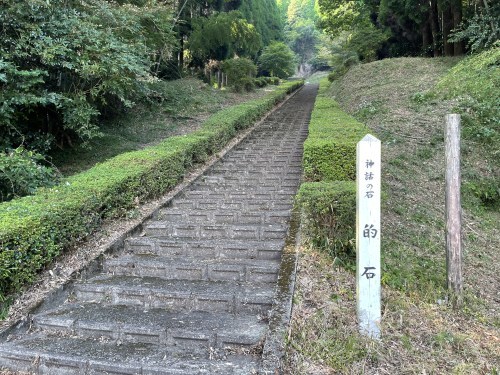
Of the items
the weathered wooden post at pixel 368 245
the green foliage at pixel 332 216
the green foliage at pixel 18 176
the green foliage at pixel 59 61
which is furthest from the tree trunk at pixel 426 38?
the green foliage at pixel 18 176

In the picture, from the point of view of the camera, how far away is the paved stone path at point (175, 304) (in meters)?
3.08

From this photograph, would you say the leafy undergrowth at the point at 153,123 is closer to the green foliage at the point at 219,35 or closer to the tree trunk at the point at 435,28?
the green foliage at the point at 219,35

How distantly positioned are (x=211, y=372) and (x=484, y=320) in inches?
117

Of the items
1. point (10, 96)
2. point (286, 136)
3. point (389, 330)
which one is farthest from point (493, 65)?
point (10, 96)

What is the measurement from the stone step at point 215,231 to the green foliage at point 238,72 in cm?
1516

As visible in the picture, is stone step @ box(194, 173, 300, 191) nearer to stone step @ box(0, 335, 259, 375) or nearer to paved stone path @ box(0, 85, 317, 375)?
paved stone path @ box(0, 85, 317, 375)

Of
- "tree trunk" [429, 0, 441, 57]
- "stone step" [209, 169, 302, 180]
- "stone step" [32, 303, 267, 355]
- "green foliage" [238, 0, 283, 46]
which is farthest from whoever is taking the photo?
"green foliage" [238, 0, 283, 46]

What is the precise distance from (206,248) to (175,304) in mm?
1070

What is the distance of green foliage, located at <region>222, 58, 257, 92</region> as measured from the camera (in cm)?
1938

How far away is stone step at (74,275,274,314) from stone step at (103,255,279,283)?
4.0 inches

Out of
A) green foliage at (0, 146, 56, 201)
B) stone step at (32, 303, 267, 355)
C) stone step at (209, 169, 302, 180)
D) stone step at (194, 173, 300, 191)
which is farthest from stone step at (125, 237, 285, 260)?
stone step at (209, 169, 302, 180)

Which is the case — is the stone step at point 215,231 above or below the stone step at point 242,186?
below

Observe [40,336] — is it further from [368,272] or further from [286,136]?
[286,136]

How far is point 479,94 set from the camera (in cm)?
1043
